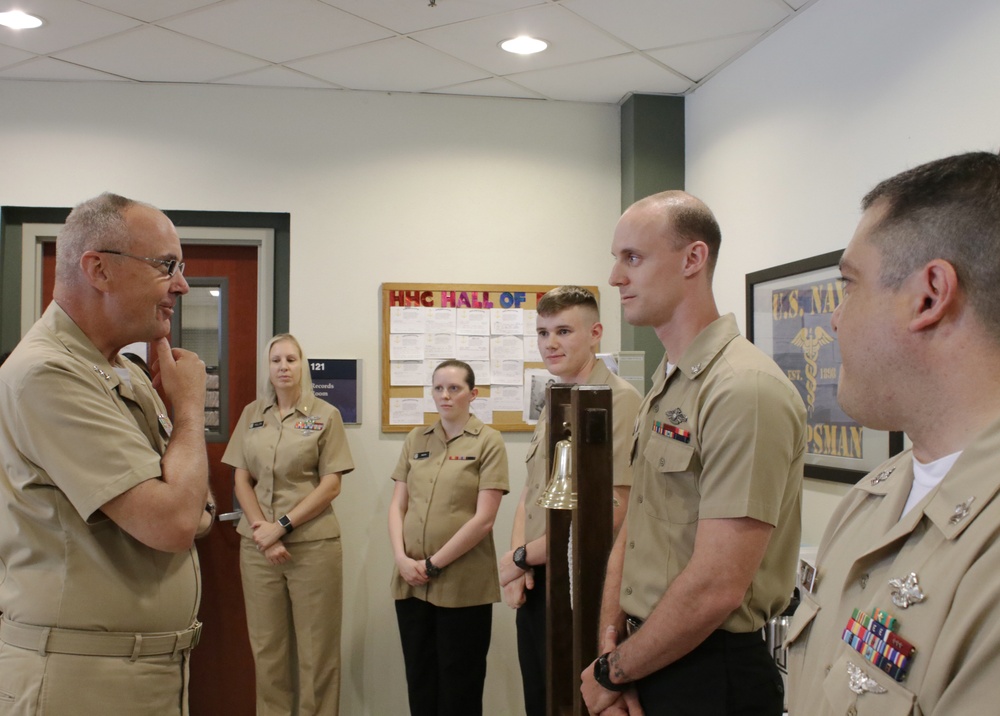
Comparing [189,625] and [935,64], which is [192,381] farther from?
[935,64]

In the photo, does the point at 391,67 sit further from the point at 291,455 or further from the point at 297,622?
the point at 297,622

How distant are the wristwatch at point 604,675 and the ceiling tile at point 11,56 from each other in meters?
3.31

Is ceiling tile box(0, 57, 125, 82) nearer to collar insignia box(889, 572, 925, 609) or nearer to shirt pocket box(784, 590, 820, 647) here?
shirt pocket box(784, 590, 820, 647)

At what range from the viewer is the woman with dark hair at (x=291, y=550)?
3.31 m

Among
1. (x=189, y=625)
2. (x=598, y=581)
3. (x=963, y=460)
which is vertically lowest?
(x=189, y=625)

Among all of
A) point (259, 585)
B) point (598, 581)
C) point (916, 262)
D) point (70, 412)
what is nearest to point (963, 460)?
point (916, 262)

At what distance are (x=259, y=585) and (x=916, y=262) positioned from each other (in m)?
3.04

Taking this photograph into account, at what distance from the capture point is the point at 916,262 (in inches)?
34.7

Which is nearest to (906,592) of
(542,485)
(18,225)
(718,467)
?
(718,467)

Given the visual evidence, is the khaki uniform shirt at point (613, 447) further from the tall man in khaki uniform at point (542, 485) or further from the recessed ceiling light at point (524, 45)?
the recessed ceiling light at point (524, 45)

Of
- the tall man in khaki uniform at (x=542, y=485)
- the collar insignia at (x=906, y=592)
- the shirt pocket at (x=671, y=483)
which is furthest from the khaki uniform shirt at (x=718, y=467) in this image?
the tall man in khaki uniform at (x=542, y=485)

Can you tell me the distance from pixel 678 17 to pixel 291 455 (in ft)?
7.61

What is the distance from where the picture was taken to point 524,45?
3.19 metres

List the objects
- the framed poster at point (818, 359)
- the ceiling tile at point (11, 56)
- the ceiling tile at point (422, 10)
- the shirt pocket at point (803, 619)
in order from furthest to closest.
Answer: the ceiling tile at point (11, 56) → the ceiling tile at point (422, 10) → the framed poster at point (818, 359) → the shirt pocket at point (803, 619)
